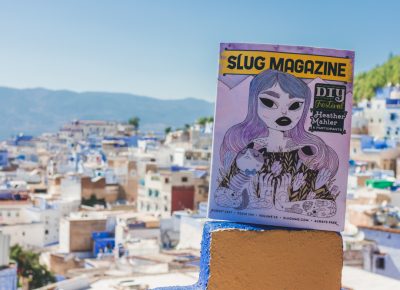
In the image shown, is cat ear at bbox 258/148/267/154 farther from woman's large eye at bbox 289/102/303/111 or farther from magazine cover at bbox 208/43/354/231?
woman's large eye at bbox 289/102/303/111

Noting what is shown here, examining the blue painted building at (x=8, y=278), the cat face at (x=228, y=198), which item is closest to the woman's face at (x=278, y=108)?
the cat face at (x=228, y=198)

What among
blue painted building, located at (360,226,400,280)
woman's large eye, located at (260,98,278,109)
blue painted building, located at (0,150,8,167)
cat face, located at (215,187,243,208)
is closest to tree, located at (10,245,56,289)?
blue painted building, located at (360,226,400,280)

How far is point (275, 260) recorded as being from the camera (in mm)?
2912

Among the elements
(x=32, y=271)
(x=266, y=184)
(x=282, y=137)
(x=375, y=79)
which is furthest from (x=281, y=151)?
(x=375, y=79)

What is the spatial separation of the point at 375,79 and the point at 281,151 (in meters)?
65.1

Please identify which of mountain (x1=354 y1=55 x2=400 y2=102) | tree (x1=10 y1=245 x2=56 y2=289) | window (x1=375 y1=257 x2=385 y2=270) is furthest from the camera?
mountain (x1=354 y1=55 x2=400 y2=102)

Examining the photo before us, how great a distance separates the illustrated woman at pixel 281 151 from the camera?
9.81 feet

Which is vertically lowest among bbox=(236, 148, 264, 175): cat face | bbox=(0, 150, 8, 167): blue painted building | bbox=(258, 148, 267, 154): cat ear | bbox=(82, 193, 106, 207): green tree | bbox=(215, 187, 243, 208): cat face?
bbox=(82, 193, 106, 207): green tree

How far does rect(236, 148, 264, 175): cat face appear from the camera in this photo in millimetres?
3025

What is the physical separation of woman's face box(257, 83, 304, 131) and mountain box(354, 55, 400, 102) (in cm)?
6241

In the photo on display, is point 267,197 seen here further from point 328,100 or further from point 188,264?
point 188,264

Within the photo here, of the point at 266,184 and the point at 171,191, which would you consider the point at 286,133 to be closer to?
the point at 266,184

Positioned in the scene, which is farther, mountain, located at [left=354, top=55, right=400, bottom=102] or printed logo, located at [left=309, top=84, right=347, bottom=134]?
mountain, located at [left=354, top=55, right=400, bottom=102]

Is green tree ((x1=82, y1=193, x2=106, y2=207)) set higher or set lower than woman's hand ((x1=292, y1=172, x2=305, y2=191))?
lower
